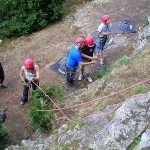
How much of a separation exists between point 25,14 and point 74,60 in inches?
217

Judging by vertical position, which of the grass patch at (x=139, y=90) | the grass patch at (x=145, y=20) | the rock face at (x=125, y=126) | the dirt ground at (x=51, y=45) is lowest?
the dirt ground at (x=51, y=45)

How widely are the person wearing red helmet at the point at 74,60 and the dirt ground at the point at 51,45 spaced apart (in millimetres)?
1047

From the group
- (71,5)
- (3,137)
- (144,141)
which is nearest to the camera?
(144,141)

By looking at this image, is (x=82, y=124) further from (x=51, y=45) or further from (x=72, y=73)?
(x=51, y=45)

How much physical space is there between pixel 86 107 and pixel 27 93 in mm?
2435

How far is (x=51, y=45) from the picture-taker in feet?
43.0

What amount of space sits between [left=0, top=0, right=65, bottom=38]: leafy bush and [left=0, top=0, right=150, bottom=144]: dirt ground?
38 centimetres

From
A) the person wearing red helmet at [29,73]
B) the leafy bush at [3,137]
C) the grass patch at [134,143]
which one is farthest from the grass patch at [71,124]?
the person wearing red helmet at [29,73]

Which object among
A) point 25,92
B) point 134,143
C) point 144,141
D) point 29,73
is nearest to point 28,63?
point 29,73

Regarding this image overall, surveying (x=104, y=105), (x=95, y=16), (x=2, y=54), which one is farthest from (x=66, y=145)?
(x=95, y=16)

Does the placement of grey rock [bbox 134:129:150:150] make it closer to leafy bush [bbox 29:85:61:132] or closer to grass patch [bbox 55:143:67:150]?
grass patch [bbox 55:143:67:150]

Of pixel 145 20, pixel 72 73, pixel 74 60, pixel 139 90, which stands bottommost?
pixel 145 20

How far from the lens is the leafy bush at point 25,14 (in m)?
→ 13.7

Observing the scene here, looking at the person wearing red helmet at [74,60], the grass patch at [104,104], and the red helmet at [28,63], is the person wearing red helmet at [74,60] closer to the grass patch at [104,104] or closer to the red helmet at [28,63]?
the red helmet at [28,63]
